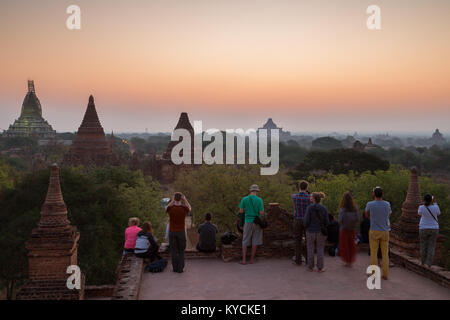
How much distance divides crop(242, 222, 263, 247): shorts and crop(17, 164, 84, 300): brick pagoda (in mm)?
4128

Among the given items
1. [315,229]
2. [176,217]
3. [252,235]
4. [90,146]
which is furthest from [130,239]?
[90,146]

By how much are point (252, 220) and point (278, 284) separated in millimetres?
1566

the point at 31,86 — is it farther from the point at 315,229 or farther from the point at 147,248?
the point at 315,229

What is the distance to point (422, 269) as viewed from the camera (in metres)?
9.19

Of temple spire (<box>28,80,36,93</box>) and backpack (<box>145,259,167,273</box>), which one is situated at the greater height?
temple spire (<box>28,80,36,93</box>)

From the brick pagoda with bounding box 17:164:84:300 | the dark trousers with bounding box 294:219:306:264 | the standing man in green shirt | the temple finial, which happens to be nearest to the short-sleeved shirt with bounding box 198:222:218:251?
the standing man in green shirt

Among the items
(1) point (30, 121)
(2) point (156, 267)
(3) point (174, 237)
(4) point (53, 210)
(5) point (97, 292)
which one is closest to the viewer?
(3) point (174, 237)

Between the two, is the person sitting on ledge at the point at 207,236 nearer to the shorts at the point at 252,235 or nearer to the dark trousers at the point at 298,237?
the shorts at the point at 252,235

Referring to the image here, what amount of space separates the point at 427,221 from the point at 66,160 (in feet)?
161

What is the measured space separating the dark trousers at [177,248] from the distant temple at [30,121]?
357ft

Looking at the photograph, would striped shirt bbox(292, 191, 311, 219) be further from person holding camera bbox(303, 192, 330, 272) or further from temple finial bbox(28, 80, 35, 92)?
temple finial bbox(28, 80, 35, 92)

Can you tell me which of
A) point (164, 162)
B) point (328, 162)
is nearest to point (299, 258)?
point (328, 162)

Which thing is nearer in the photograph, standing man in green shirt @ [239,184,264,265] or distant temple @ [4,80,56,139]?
standing man in green shirt @ [239,184,264,265]

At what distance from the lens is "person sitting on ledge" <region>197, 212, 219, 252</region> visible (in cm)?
1027
